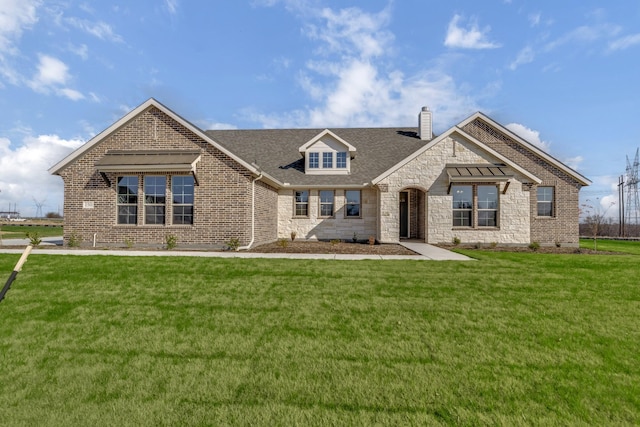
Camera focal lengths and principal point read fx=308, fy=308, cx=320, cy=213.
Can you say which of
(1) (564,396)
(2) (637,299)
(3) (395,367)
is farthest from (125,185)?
(2) (637,299)

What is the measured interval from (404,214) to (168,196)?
41.8 feet

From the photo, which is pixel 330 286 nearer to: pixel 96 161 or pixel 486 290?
pixel 486 290

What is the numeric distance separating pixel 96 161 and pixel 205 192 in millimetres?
5190

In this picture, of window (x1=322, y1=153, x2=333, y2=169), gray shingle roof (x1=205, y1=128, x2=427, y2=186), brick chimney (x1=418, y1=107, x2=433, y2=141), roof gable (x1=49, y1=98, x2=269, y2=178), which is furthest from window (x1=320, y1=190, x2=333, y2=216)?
brick chimney (x1=418, y1=107, x2=433, y2=141)

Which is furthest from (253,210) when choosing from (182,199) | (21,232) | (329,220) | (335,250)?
(21,232)

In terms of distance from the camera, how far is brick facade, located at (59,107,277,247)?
13.2 m

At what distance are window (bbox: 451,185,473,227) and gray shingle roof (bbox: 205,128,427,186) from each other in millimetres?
4524

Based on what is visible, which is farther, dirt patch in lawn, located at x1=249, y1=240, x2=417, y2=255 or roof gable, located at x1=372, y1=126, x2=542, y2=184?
roof gable, located at x1=372, y1=126, x2=542, y2=184

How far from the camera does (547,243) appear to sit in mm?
16375

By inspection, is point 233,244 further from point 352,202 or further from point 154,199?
point 352,202

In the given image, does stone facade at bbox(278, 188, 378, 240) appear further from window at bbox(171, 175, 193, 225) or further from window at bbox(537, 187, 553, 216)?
window at bbox(537, 187, 553, 216)

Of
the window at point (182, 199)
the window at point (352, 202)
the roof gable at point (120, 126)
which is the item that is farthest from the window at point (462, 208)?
the window at point (182, 199)

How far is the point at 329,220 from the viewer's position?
691 inches

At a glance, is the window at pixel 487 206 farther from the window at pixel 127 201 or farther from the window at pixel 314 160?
the window at pixel 127 201
